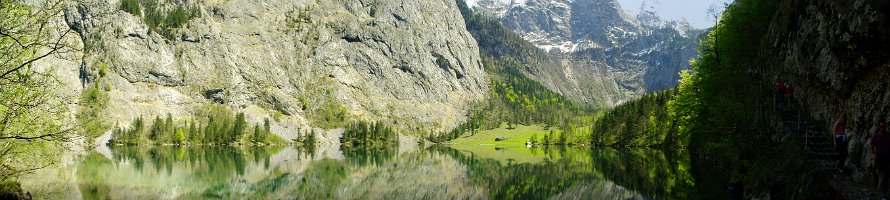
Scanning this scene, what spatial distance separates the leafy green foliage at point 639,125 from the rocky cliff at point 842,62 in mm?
72430

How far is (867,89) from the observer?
23641 millimetres

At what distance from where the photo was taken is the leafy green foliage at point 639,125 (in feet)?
395

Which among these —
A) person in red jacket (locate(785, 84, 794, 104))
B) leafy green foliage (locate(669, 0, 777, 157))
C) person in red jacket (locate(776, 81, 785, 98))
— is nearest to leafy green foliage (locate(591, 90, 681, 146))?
leafy green foliage (locate(669, 0, 777, 157))

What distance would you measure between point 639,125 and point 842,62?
11715cm

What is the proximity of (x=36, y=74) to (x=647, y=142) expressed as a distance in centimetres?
13181

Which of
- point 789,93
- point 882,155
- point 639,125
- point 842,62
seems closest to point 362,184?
point 789,93

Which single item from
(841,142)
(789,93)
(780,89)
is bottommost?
(841,142)

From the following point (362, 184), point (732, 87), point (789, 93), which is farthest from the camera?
point (362, 184)

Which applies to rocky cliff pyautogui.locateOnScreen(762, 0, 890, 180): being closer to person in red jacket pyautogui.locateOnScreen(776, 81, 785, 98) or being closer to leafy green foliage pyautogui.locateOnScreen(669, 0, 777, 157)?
person in red jacket pyautogui.locateOnScreen(776, 81, 785, 98)

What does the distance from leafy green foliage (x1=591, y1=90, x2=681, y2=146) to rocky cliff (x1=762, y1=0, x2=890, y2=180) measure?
238 feet

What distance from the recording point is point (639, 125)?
139500mm

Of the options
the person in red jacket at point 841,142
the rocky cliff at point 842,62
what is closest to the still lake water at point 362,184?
the rocky cliff at point 842,62

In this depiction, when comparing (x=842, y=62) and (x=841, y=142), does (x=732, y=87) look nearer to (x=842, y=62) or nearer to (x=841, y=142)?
(x=842, y=62)

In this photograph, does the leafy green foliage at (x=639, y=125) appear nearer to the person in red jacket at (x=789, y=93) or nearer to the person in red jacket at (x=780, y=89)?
the person in red jacket at (x=780, y=89)
